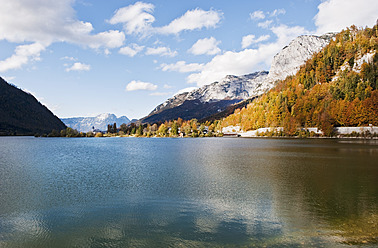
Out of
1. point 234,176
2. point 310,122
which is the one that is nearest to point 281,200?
point 234,176

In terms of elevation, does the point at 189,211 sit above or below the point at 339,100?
below

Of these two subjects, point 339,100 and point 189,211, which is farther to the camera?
point 339,100

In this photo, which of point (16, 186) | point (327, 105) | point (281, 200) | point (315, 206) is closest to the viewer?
point (315, 206)

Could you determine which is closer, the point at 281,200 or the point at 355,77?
the point at 281,200

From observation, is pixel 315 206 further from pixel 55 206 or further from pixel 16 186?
pixel 16 186

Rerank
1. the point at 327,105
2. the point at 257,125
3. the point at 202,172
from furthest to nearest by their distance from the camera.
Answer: the point at 257,125, the point at 327,105, the point at 202,172

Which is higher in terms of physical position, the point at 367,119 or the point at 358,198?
the point at 367,119

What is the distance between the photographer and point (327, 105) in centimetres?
15625

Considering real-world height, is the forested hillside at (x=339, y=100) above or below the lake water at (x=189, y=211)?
above

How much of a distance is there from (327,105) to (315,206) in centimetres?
15968

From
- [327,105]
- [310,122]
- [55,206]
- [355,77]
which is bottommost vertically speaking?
[55,206]

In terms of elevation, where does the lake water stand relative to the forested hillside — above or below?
below

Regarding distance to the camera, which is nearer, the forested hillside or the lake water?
the lake water

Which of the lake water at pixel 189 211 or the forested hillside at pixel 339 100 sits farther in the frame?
the forested hillside at pixel 339 100
